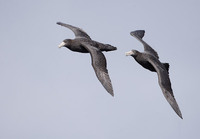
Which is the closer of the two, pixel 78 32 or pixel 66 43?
pixel 66 43

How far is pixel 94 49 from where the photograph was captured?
39938mm

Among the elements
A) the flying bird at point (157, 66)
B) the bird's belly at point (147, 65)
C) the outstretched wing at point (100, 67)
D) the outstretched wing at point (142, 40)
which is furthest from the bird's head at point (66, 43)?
the outstretched wing at point (142, 40)

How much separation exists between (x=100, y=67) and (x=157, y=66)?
342 cm

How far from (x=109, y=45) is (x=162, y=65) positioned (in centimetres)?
357

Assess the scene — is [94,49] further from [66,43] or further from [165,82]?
[165,82]

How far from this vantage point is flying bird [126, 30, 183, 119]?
3834cm

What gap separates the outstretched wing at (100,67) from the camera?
124ft

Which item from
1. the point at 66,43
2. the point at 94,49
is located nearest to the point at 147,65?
the point at 94,49

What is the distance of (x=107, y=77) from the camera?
38.4 meters

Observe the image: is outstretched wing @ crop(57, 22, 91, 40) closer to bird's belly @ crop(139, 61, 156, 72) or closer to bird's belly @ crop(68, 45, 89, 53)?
bird's belly @ crop(68, 45, 89, 53)

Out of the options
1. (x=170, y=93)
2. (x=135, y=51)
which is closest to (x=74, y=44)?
(x=135, y=51)

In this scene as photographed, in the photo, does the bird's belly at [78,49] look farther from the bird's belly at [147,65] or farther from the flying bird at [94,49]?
the bird's belly at [147,65]

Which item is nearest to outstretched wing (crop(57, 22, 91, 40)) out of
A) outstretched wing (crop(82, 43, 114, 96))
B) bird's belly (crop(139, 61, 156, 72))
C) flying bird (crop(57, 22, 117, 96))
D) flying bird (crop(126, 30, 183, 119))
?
flying bird (crop(57, 22, 117, 96))

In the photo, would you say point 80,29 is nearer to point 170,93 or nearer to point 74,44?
point 74,44
